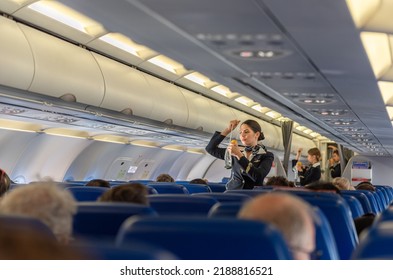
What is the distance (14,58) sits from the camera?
26.6 ft

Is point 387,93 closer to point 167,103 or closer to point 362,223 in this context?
point 167,103

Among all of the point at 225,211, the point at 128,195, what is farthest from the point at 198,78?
the point at 225,211

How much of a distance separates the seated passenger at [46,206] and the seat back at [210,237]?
1.29ft

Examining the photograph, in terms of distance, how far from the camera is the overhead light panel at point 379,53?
8.22 m

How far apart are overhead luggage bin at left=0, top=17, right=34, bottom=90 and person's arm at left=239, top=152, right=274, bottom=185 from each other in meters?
2.97

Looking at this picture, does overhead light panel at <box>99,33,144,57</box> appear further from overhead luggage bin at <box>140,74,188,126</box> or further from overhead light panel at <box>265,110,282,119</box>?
overhead light panel at <box>265,110,282,119</box>

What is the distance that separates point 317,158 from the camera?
11.5m

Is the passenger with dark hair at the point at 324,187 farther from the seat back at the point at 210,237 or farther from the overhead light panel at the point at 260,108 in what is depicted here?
the overhead light panel at the point at 260,108

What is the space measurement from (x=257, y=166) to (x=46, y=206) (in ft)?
19.1

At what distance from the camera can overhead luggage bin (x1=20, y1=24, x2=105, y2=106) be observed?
28.9 ft

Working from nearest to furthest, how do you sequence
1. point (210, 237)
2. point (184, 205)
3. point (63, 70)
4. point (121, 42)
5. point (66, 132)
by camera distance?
point (210, 237), point (184, 205), point (63, 70), point (121, 42), point (66, 132)

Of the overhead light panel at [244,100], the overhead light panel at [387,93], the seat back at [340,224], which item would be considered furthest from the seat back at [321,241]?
the overhead light panel at [244,100]

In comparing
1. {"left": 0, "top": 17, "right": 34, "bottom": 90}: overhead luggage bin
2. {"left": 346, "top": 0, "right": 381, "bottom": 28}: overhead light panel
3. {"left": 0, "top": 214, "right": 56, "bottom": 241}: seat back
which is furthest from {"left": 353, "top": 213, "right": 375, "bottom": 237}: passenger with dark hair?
{"left": 0, "top": 17, "right": 34, "bottom": 90}: overhead luggage bin
